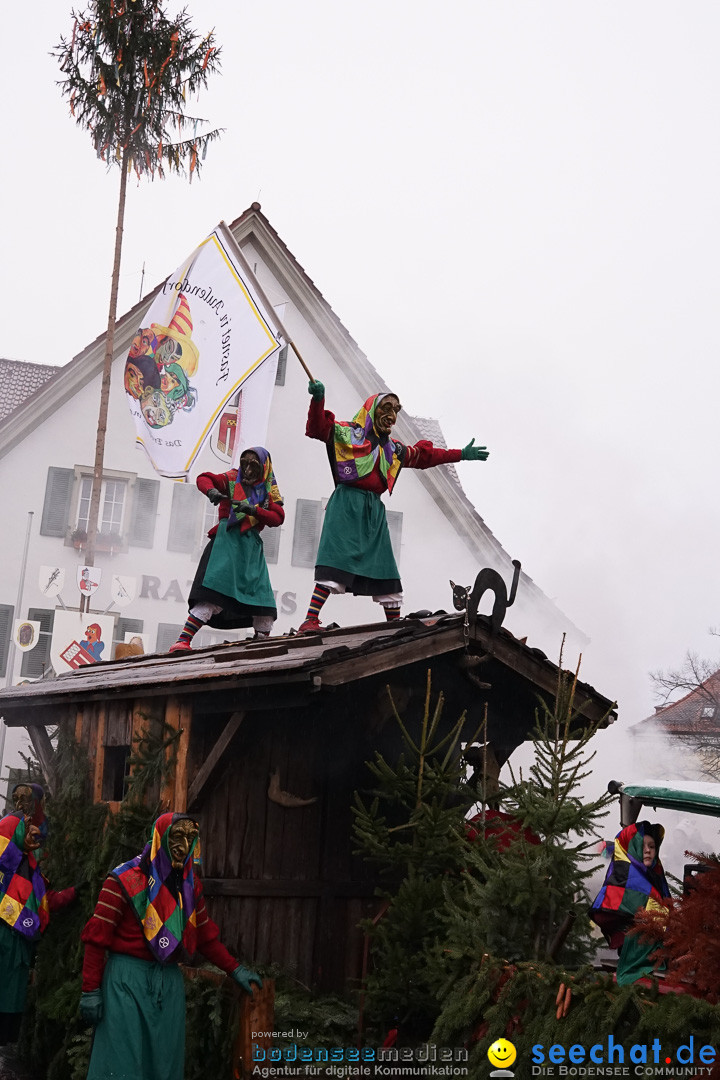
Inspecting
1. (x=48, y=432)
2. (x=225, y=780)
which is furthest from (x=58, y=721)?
(x=48, y=432)

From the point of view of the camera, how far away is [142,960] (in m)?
6.47

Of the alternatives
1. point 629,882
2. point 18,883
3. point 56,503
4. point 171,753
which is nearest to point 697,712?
point 56,503

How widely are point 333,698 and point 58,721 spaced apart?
12.3 feet

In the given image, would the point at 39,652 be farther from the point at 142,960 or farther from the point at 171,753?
the point at 142,960

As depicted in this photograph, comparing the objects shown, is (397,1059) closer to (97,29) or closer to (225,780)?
(225,780)

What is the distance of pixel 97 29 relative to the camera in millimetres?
26859

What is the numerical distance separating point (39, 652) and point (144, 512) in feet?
13.1

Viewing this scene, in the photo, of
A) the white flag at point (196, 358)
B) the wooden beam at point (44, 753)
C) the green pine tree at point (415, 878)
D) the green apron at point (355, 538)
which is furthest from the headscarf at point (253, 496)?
the green pine tree at point (415, 878)

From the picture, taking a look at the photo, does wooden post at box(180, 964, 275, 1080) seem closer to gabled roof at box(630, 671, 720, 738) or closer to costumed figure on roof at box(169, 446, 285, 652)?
costumed figure on roof at box(169, 446, 285, 652)

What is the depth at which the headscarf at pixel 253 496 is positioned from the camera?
11.7 m

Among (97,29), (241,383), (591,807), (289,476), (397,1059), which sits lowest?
(397,1059)

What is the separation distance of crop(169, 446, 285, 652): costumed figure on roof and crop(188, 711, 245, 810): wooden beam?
3.39 m

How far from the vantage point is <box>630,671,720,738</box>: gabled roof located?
104ft

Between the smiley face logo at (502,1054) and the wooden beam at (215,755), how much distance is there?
9.52 feet
